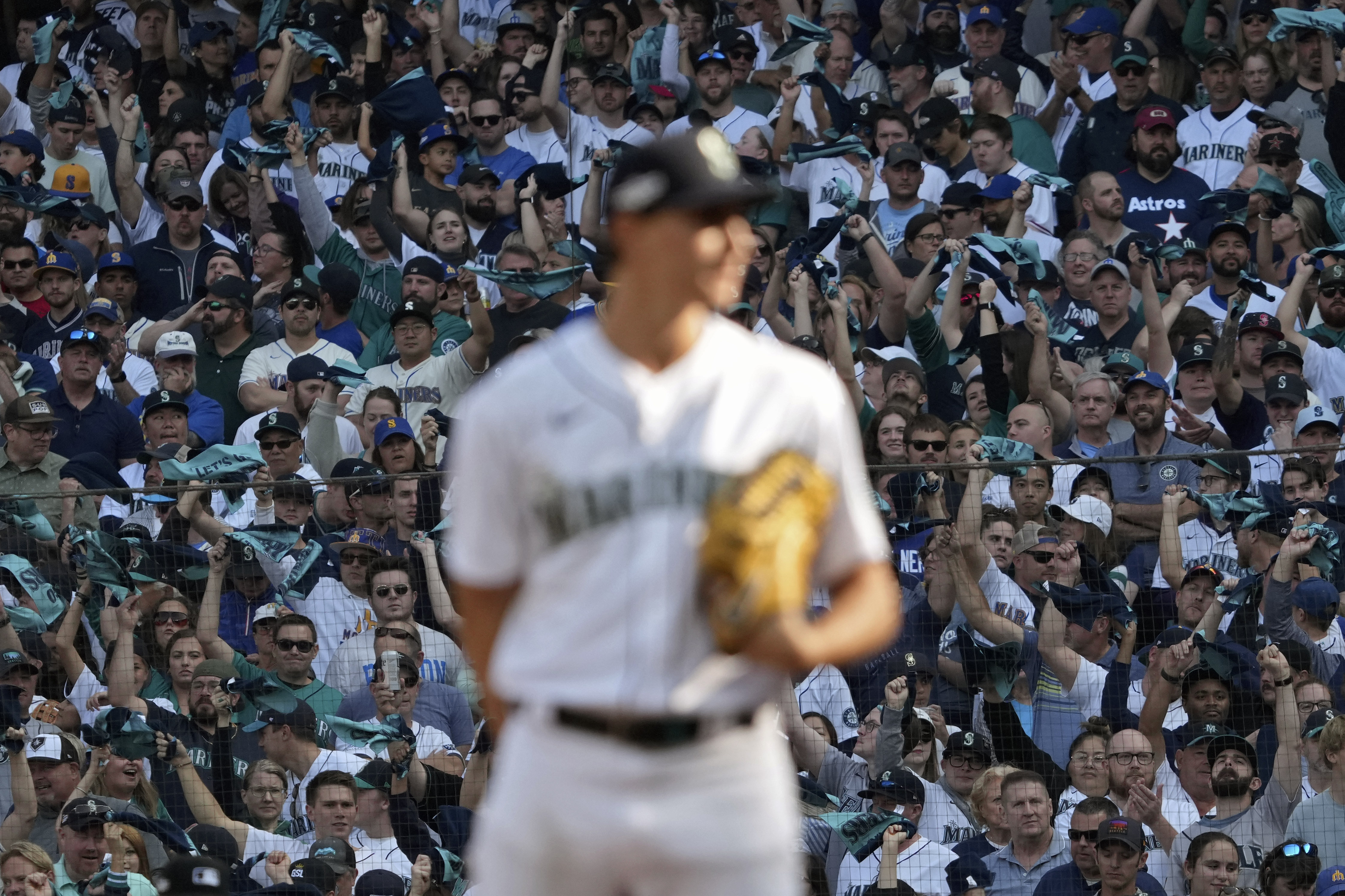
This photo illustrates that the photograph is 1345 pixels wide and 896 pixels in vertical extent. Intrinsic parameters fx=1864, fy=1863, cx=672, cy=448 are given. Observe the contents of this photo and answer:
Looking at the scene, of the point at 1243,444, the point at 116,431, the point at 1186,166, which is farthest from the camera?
the point at 1186,166

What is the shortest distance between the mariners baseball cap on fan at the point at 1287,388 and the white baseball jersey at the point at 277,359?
189 inches

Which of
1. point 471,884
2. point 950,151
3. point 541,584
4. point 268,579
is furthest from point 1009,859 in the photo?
point 950,151

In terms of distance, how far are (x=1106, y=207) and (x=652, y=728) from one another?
8530 mm

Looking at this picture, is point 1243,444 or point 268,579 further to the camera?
point 1243,444

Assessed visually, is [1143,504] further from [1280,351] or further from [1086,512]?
[1280,351]

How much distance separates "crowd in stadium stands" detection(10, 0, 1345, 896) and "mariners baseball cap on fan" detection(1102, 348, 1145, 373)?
0.60 feet

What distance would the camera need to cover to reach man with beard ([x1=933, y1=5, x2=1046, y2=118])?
460 inches

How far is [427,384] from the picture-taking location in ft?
32.6

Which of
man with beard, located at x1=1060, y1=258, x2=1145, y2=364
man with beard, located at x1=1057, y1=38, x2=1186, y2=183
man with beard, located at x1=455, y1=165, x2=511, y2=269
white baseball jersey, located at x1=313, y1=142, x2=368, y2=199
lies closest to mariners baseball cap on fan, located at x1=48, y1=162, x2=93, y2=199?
white baseball jersey, located at x1=313, y1=142, x2=368, y2=199

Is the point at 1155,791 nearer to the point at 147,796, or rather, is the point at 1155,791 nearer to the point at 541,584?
the point at 147,796

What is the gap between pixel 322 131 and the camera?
38.7 feet

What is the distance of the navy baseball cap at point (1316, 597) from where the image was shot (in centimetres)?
705

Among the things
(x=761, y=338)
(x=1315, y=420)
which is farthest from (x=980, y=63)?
(x=761, y=338)

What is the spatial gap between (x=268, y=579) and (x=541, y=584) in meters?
5.22
